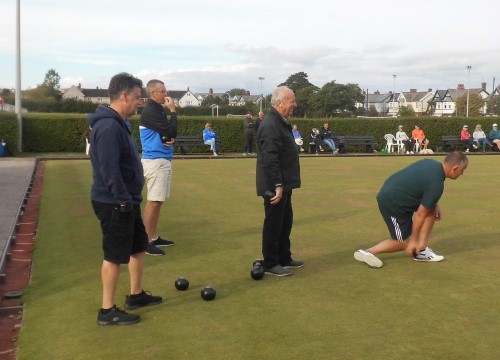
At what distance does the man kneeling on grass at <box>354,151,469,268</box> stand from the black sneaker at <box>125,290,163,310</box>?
2.31m

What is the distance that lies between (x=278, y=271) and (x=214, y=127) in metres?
21.8

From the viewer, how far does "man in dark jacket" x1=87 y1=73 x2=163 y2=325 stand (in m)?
3.95

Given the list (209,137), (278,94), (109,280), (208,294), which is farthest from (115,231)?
(209,137)

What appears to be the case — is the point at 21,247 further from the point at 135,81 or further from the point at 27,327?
the point at 135,81

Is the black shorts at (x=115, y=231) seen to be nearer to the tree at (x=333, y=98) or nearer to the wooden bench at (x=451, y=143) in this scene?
the wooden bench at (x=451, y=143)

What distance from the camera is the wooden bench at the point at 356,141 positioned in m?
27.1

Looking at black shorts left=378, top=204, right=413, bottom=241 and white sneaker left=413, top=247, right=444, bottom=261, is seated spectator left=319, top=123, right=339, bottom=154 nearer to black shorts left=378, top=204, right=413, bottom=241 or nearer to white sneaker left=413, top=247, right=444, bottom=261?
white sneaker left=413, top=247, right=444, bottom=261

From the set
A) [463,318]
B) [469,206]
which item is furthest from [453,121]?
[463,318]

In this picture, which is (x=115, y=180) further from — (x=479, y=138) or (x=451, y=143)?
(x=451, y=143)

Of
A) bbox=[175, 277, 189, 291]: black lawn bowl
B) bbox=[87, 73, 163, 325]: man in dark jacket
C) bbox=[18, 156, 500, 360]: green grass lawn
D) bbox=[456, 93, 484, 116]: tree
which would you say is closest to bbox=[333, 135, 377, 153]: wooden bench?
bbox=[18, 156, 500, 360]: green grass lawn

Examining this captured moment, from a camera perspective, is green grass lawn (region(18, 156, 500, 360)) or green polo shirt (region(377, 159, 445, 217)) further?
green polo shirt (region(377, 159, 445, 217))

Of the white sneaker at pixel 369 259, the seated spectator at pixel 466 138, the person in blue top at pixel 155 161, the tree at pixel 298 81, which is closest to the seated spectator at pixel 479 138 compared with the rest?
the seated spectator at pixel 466 138

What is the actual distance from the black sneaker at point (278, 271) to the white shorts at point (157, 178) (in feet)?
5.19

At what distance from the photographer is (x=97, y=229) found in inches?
297
